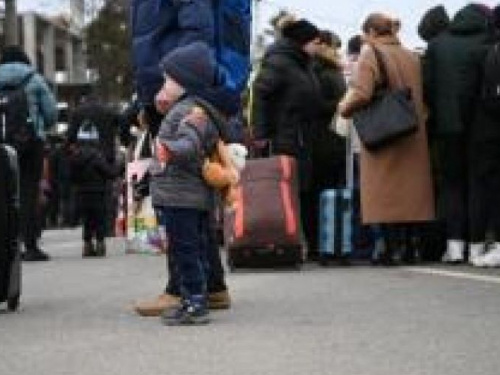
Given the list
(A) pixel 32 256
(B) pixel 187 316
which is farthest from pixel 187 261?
(A) pixel 32 256

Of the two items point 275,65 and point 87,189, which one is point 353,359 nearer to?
point 275,65

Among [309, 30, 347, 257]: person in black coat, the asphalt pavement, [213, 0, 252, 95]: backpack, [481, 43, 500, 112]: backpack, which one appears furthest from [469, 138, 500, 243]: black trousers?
[213, 0, 252, 95]: backpack

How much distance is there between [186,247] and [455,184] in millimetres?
4228

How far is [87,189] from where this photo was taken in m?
15.3

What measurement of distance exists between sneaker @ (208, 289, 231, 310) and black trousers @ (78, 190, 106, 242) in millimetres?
6408

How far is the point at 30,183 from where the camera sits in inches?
550

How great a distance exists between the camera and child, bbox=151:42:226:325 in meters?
8.16

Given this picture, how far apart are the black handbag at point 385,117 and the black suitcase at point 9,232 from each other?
3.34 metres

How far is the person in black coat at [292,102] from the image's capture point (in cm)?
1227

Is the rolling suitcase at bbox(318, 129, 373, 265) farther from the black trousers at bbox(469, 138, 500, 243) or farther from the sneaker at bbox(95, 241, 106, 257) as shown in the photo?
the sneaker at bbox(95, 241, 106, 257)

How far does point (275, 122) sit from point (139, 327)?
453 cm

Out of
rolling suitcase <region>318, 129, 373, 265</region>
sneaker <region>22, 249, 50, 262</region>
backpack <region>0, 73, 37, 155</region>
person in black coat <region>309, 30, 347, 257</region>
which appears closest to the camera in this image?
rolling suitcase <region>318, 129, 373, 265</region>

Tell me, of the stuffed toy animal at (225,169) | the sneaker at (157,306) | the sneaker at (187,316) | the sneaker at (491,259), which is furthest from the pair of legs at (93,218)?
the sneaker at (187,316)

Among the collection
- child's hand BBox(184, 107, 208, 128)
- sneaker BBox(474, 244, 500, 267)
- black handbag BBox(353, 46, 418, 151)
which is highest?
black handbag BBox(353, 46, 418, 151)
